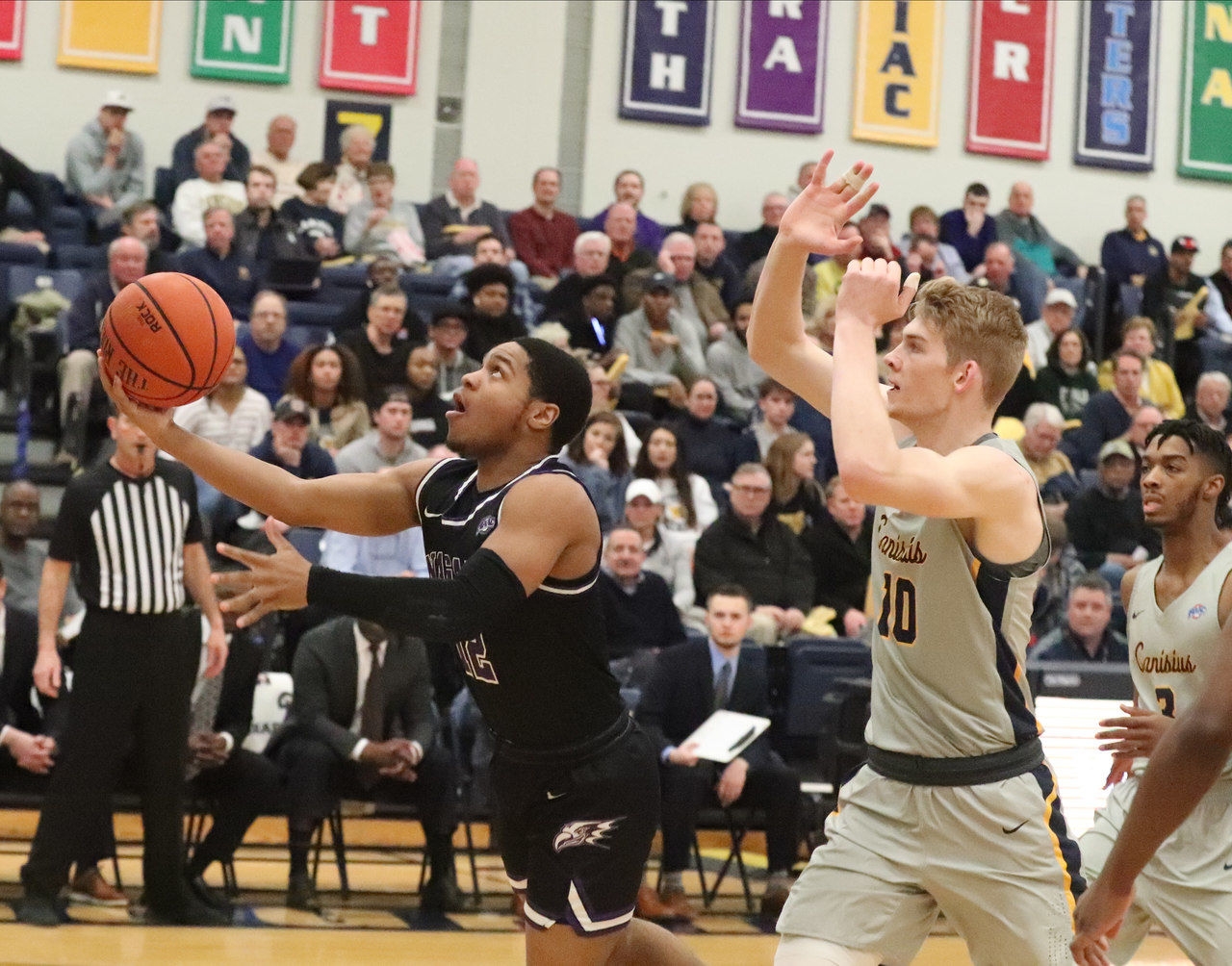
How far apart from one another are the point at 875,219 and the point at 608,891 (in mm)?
10358

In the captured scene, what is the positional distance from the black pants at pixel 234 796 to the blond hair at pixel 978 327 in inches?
176

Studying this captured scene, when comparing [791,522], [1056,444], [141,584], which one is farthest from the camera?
[1056,444]

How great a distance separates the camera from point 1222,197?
16578mm

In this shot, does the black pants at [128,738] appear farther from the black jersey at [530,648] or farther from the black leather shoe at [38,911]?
the black jersey at [530,648]

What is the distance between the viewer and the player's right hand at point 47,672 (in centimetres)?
663

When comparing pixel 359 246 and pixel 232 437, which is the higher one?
pixel 359 246

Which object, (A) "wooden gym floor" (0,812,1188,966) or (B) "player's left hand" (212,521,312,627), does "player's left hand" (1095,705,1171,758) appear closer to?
(B) "player's left hand" (212,521,312,627)

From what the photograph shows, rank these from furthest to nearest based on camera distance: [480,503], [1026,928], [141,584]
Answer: [141,584] < [480,503] < [1026,928]

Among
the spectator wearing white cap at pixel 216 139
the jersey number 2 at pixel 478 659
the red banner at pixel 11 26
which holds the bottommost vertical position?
the jersey number 2 at pixel 478 659

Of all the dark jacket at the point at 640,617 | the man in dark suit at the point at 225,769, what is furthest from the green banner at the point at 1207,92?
the man in dark suit at the point at 225,769

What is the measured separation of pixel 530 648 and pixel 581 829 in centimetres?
43

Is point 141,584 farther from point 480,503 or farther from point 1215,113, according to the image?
point 1215,113

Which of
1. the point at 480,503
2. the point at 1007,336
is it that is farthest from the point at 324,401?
the point at 1007,336

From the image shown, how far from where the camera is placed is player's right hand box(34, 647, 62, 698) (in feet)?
21.7
